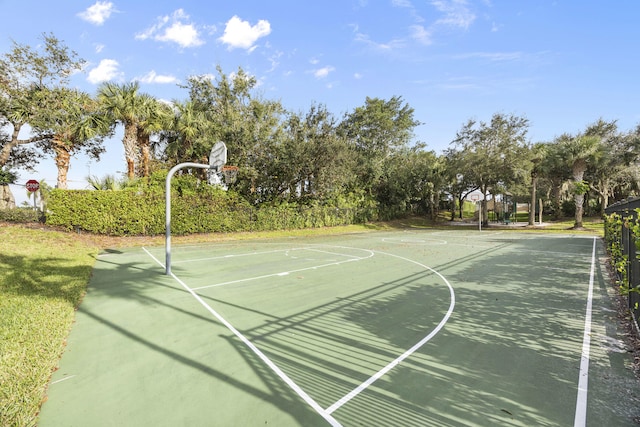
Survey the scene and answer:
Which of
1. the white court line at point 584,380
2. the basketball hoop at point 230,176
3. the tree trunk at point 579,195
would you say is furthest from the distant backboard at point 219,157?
the tree trunk at point 579,195

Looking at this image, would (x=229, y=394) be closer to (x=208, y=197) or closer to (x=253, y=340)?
(x=253, y=340)

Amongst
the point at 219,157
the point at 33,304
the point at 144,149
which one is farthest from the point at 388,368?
the point at 144,149

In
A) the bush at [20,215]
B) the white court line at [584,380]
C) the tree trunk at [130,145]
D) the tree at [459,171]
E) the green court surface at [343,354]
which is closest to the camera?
the white court line at [584,380]

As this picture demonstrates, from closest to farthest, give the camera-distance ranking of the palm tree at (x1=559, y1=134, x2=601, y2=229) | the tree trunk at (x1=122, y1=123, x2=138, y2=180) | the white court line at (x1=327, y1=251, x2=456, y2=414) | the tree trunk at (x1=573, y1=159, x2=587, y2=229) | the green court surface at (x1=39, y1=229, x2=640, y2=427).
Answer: the green court surface at (x1=39, y1=229, x2=640, y2=427) < the white court line at (x1=327, y1=251, x2=456, y2=414) < the tree trunk at (x1=122, y1=123, x2=138, y2=180) < the palm tree at (x1=559, y1=134, x2=601, y2=229) < the tree trunk at (x1=573, y1=159, x2=587, y2=229)

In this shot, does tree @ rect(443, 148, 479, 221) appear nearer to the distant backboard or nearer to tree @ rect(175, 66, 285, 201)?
tree @ rect(175, 66, 285, 201)

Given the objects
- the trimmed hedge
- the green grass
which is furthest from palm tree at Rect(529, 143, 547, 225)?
the green grass

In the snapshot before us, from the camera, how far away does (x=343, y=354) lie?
376 centimetres

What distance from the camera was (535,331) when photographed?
4520 mm

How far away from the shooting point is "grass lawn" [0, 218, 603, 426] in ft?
9.42

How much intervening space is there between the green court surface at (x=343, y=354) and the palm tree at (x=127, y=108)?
12216 millimetres

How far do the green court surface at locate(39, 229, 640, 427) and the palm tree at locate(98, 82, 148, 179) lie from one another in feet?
40.1

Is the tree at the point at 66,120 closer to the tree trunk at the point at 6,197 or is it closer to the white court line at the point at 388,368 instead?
the tree trunk at the point at 6,197

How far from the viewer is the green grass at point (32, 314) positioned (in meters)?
2.82

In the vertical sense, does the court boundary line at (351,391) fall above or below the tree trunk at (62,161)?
below
